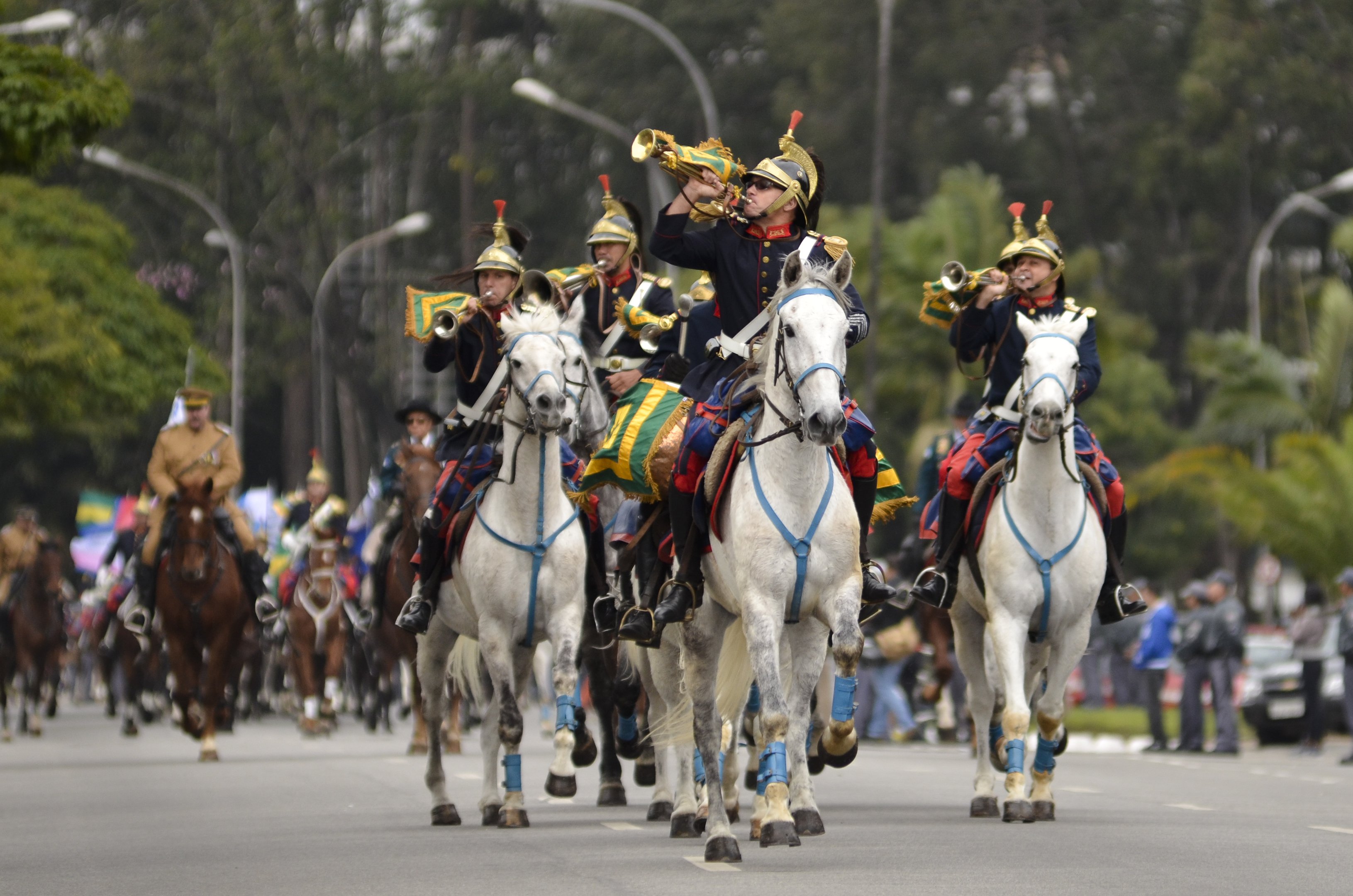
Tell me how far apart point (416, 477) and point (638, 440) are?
299 inches

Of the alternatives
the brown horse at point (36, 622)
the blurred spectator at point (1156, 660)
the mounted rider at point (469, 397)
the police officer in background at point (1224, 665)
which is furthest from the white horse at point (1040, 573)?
the brown horse at point (36, 622)

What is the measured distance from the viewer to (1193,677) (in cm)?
2712

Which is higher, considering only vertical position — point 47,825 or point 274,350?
point 274,350

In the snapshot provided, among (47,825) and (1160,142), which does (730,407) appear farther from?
(1160,142)

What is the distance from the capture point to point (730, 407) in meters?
Answer: 12.2

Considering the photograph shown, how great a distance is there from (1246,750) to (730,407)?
1777cm

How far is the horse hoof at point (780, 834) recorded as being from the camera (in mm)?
11195

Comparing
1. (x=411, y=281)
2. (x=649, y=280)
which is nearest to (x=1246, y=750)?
(x=649, y=280)

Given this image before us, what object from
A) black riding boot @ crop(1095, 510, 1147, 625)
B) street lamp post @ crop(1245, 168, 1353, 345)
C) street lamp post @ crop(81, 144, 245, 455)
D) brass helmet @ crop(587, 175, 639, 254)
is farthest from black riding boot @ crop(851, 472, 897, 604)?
street lamp post @ crop(81, 144, 245, 455)

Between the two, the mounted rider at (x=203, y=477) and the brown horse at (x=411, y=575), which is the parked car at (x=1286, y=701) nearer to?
the brown horse at (x=411, y=575)

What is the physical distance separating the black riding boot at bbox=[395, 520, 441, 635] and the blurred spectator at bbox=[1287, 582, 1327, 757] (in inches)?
566

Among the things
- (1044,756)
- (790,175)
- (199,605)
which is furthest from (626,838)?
(199,605)

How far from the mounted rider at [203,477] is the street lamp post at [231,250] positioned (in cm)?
1857

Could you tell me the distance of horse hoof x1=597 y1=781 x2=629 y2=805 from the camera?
52.5 ft
